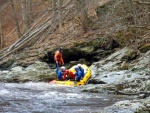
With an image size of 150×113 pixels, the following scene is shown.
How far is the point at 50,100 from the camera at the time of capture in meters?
11.2

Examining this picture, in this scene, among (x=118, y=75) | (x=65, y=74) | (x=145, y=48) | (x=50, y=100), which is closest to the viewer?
(x=50, y=100)

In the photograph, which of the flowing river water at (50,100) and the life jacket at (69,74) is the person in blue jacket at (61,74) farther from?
the flowing river water at (50,100)

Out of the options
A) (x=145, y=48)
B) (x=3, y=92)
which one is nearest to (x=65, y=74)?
(x=3, y=92)

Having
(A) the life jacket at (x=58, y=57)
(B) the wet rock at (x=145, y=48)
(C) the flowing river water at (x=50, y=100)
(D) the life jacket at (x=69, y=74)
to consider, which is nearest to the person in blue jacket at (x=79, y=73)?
(D) the life jacket at (x=69, y=74)

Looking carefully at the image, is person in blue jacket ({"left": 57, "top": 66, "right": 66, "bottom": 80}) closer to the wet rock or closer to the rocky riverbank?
the rocky riverbank

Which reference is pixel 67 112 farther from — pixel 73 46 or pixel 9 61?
pixel 9 61

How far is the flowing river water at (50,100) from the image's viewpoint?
9688mm

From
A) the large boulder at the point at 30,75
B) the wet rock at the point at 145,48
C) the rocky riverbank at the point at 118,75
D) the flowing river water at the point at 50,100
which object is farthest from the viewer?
the wet rock at the point at 145,48

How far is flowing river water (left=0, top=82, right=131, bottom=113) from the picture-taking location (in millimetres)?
9688

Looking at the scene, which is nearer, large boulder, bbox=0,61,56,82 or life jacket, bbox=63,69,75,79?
life jacket, bbox=63,69,75,79

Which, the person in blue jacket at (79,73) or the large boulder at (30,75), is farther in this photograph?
the large boulder at (30,75)

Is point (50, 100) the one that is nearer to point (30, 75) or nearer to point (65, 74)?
point (65, 74)

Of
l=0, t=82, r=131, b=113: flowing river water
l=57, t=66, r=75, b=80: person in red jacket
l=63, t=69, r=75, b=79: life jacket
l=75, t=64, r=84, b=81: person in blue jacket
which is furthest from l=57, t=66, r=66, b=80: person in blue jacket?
l=0, t=82, r=131, b=113: flowing river water

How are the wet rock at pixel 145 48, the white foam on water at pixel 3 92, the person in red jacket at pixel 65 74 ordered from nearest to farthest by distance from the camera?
the white foam on water at pixel 3 92, the person in red jacket at pixel 65 74, the wet rock at pixel 145 48
